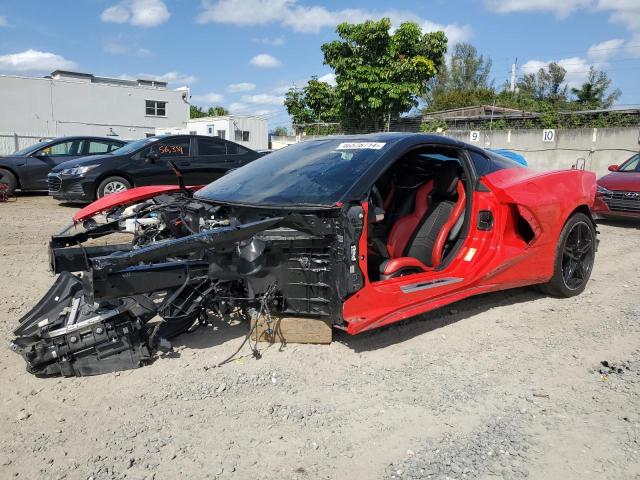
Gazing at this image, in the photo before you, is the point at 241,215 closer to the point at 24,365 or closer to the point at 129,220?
the point at 129,220

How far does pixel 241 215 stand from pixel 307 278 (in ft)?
2.36

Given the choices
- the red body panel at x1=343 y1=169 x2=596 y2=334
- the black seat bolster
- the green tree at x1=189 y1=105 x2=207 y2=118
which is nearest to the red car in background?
the red body panel at x1=343 y1=169 x2=596 y2=334

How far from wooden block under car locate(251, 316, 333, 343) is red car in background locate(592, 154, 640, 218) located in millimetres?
7446

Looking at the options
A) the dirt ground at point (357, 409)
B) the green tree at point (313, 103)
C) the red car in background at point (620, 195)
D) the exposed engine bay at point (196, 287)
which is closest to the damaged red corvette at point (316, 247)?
the exposed engine bay at point (196, 287)

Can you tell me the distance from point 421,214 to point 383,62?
1896 cm

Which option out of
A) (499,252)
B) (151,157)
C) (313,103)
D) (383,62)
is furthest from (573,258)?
(313,103)

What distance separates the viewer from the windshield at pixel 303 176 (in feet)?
11.4

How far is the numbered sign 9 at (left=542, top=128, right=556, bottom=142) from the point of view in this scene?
716 inches

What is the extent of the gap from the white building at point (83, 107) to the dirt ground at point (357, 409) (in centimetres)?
3163

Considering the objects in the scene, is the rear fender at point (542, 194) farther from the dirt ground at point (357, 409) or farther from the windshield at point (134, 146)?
the windshield at point (134, 146)

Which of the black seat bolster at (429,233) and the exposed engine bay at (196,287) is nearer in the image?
the exposed engine bay at (196,287)

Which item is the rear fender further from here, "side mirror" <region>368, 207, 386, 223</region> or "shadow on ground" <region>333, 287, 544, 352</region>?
"side mirror" <region>368, 207, 386, 223</region>

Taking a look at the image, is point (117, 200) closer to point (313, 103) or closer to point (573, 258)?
point (573, 258)

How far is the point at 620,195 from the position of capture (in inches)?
368
